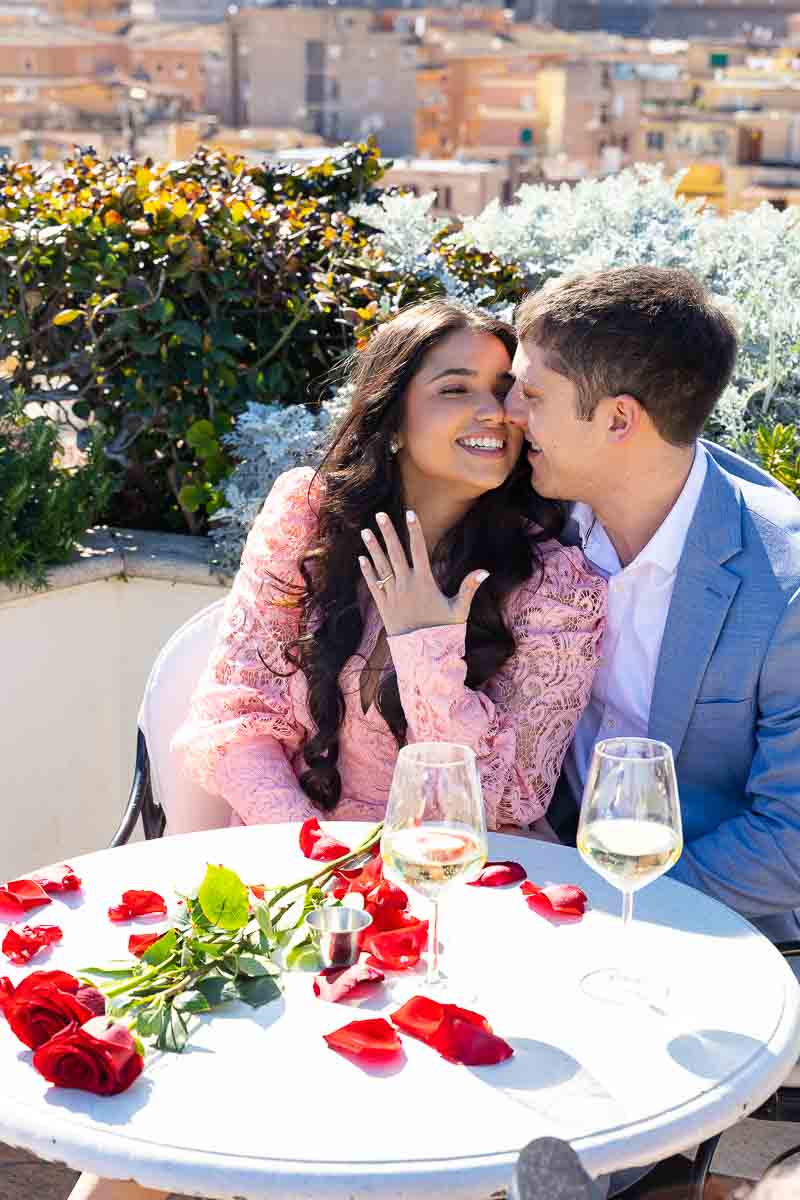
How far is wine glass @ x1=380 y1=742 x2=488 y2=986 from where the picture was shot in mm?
1480

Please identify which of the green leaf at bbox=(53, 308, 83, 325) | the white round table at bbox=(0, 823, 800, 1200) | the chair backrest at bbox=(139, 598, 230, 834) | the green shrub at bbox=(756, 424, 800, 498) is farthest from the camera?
the green leaf at bbox=(53, 308, 83, 325)

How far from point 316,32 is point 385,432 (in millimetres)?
43127

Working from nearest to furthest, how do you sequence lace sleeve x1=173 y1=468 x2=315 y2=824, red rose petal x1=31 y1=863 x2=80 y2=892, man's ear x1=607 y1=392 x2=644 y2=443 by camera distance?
red rose petal x1=31 y1=863 x2=80 y2=892, man's ear x1=607 y1=392 x2=644 y2=443, lace sleeve x1=173 y1=468 x2=315 y2=824

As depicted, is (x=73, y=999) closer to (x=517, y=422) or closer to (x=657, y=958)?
(x=657, y=958)

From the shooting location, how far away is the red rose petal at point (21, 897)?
5.80 ft

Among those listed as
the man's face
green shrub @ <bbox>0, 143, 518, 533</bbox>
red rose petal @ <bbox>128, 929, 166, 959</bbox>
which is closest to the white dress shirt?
the man's face

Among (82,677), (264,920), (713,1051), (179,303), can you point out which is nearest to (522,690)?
(264,920)

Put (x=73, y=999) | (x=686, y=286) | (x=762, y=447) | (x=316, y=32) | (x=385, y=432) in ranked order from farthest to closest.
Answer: (x=316, y=32) → (x=762, y=447) → (x=385, y=432) → (x=686, y=286) → (x=73, y=999)

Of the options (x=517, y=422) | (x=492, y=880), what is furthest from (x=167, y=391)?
(x=492, y=880)

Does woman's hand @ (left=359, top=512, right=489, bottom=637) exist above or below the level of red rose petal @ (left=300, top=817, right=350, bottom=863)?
above

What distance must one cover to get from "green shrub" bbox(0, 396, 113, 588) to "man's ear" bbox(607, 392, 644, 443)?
5.02 ft

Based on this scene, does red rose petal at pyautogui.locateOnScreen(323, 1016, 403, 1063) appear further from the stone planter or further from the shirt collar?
the stone planter

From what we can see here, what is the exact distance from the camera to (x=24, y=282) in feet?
12.0

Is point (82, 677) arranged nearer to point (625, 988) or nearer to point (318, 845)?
point (318, 845)
